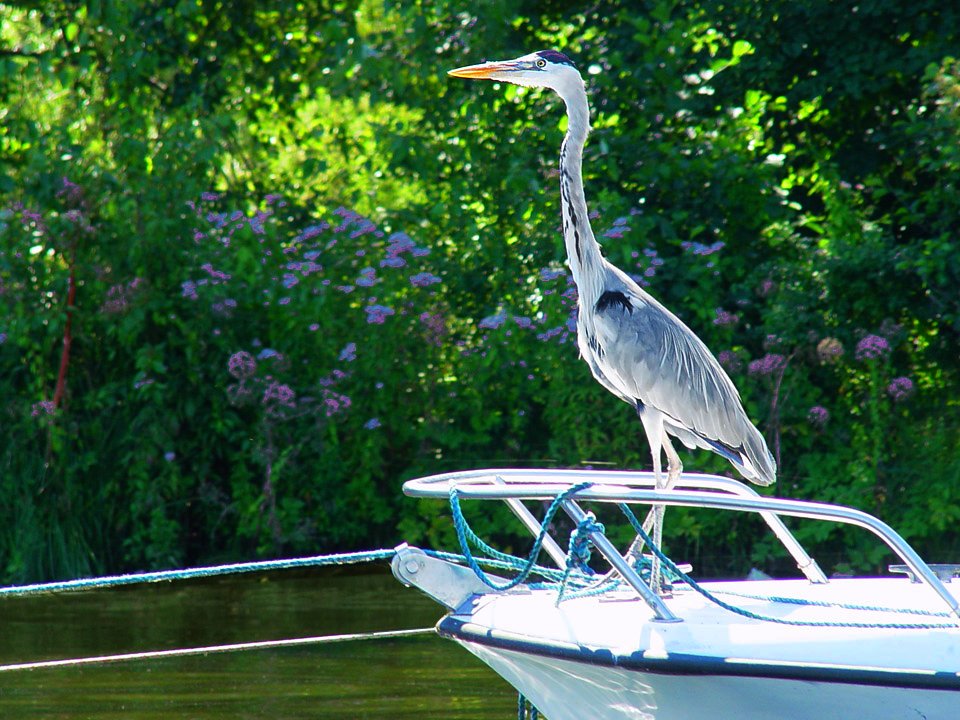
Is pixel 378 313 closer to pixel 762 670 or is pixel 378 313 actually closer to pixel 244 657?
pixel 244 657

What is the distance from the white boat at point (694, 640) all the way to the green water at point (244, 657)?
4.79 feet

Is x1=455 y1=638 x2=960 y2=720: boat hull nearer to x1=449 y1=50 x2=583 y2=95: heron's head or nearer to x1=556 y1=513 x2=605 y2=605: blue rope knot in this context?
x1=556 y1=513 x2=605 y2=605: blue rope knot

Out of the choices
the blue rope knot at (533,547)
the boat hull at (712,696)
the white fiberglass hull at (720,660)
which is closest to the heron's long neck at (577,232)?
the blue rope knot at (533,547)

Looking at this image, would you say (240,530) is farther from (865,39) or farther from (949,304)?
(865,39)

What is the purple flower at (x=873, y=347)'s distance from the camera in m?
7.66

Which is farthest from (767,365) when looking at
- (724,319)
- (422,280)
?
(422,280)

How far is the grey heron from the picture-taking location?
177 inches

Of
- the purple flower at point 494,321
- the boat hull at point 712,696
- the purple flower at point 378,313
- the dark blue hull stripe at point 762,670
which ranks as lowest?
the boat hull at point 712,696

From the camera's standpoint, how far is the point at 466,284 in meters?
8.96

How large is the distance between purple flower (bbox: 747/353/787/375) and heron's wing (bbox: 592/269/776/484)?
10.9 ft

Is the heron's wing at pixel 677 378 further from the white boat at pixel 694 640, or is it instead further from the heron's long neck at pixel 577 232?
the white boat at pixel 694 640

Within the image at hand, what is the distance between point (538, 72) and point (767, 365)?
3438 mm

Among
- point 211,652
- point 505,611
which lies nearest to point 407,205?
point 211,652

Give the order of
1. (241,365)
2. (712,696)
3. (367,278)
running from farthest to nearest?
(367,278) → (241,365) → (712,696)
